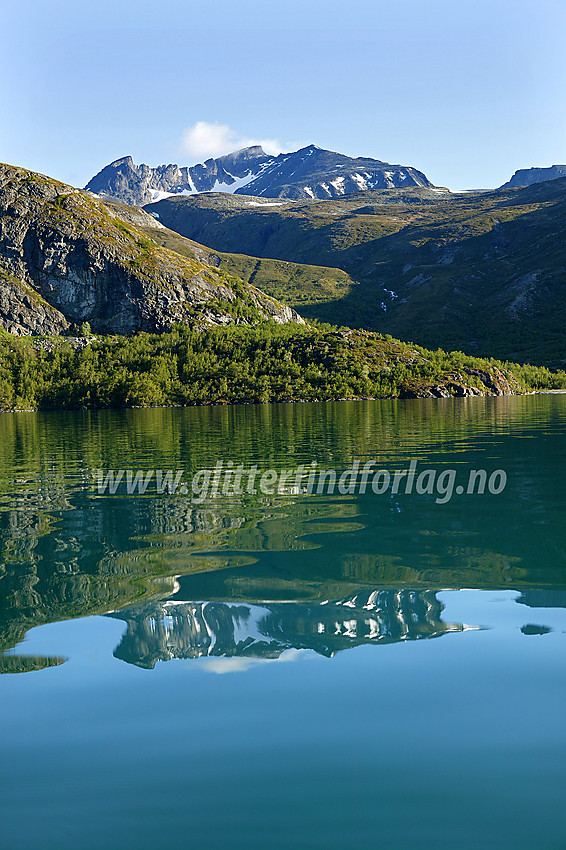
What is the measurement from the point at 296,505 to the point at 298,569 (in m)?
8.00

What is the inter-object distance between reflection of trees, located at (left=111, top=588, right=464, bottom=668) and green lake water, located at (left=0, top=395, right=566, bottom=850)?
0.16ft

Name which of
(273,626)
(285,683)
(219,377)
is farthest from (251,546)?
(219,377)

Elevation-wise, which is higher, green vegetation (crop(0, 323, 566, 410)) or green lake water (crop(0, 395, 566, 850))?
green vegetation (crop(0, 323, 566, 410))

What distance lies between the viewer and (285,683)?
8328 millimetres

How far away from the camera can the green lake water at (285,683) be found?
5.77 m

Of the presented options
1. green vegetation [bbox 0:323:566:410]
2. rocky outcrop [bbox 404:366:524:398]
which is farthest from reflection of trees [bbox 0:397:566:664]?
rocky outcrop [bbox 404:366:524:398]

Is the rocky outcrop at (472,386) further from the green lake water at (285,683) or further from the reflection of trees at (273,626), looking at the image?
the reflection of trees at (273,626)

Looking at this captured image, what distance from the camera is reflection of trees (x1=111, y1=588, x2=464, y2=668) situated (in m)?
9.66

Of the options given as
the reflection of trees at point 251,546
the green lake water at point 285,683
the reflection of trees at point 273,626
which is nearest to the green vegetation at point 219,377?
the reflection of trees at point 251,546

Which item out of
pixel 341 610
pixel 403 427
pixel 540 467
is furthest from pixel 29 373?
pixel 341 610

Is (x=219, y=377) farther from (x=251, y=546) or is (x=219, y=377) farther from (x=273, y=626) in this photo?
(x=273, y=626)

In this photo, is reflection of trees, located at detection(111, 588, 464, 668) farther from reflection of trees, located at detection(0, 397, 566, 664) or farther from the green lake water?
reflection of trees, located at detection(0, 397, 566, 664)

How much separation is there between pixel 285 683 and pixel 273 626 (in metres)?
2.11

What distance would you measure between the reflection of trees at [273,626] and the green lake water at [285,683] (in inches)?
1.9
